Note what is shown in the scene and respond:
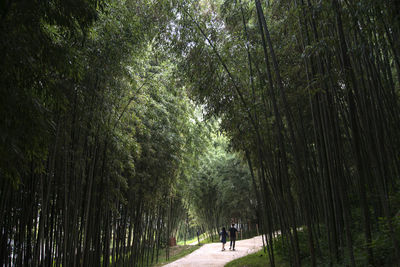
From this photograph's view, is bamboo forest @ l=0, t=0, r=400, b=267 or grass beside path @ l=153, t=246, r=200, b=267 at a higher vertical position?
bamboo forest @ l=0, t=0, r=400, b=267

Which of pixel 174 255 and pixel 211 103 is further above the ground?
pixel 211 103

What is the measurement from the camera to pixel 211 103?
4500mm

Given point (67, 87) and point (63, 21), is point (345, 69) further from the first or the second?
point (67, 87)

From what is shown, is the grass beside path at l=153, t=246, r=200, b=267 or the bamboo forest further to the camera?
the grass beside path at l=153, t=246, r=200, b=267

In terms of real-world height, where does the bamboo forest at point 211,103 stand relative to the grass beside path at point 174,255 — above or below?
above

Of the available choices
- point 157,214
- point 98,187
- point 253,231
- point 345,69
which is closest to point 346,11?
point 345,69

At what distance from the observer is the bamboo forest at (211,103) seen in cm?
207

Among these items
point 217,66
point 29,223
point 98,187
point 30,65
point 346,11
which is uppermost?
point 217,66

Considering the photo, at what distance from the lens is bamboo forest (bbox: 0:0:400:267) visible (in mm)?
2066

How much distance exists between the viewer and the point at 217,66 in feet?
13.2

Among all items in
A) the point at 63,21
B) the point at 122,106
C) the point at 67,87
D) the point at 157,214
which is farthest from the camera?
the point at 157,214

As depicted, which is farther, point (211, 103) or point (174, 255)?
point (174, 255)

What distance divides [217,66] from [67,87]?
1.91 metres

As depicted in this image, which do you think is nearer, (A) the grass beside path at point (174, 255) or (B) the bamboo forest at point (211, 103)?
(B) the bamboo forest at point (211, 103)
